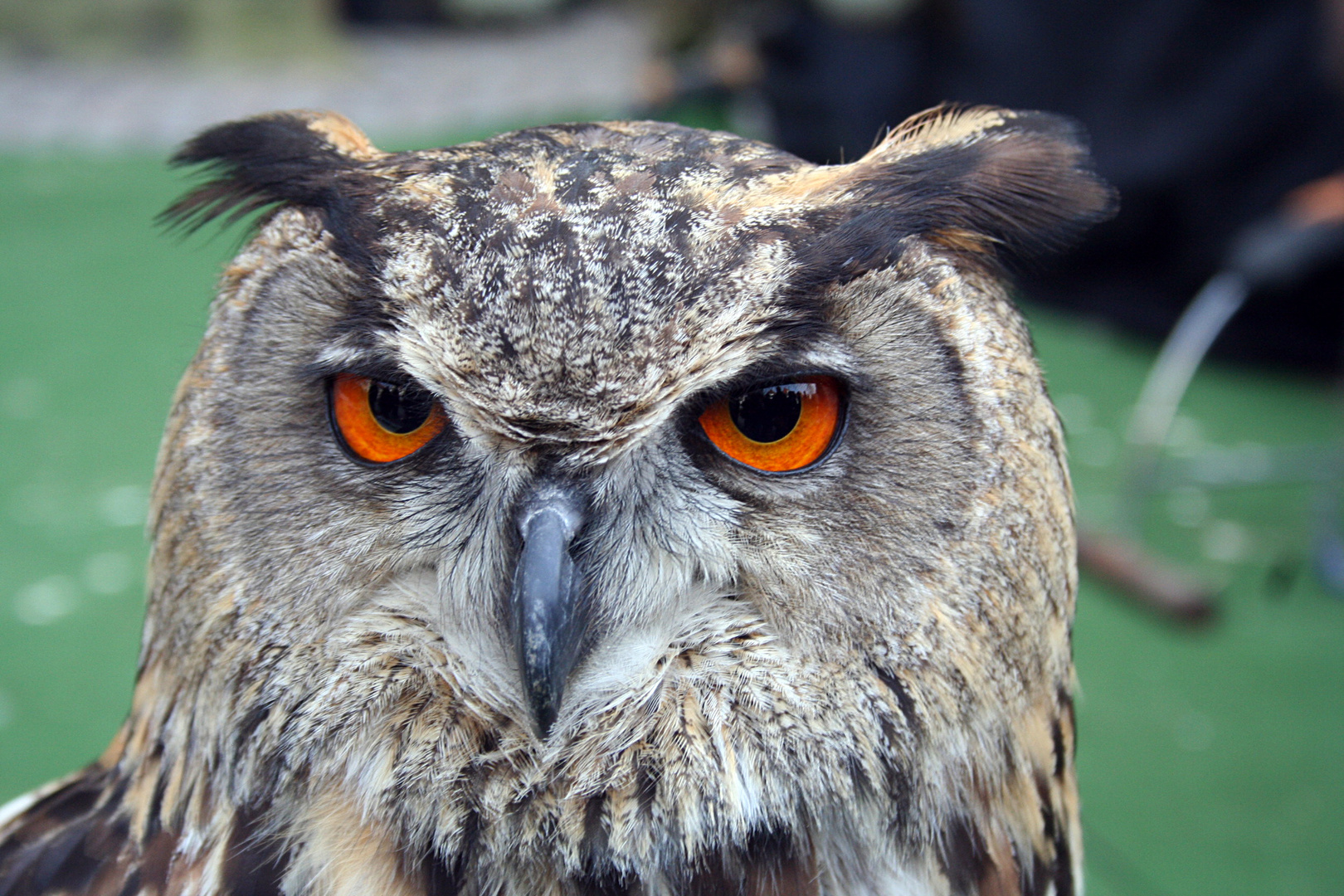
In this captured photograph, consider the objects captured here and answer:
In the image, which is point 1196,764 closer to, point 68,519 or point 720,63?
point 68,519

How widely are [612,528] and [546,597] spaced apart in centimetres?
12

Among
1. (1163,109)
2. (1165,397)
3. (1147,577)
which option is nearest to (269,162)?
(1147,577)

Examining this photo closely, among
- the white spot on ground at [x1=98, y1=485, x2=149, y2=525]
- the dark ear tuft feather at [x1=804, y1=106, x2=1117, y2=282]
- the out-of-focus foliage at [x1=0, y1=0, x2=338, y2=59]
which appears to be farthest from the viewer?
the out-of-focus foliage at [x1=0, y1=0, x2=338, y2=59]

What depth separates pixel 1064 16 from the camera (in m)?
5.94

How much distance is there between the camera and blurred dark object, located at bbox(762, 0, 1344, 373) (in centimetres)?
537

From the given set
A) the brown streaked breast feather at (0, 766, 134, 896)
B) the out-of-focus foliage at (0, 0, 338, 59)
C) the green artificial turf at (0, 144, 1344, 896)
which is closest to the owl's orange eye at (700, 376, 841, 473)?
the green artificial turf at (0, 144, 1344, 896)

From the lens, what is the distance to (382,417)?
1.04 meters

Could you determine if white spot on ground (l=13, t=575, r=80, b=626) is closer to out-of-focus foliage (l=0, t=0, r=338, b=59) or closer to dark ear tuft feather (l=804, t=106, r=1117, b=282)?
dark ear tuft feather (l=804, t=106, r=1117, b=282)

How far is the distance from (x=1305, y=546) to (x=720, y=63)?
608 centimetres

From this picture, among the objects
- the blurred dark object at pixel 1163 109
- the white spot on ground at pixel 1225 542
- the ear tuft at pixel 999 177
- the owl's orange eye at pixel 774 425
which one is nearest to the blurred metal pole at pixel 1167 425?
the white spot on ground at pixel 1225 542

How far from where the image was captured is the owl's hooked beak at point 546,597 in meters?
0.98

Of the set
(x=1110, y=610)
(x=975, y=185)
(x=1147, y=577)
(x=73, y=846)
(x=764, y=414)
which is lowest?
(x=73, y=846)

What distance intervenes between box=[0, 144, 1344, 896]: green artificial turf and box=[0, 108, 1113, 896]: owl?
352 mm

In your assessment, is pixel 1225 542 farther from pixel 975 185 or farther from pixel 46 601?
pixel 46 601
